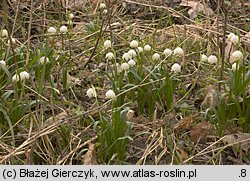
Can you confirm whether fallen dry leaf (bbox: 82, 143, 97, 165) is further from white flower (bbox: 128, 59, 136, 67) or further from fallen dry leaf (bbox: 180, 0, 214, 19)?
fallen dry leaf (bbox: 180, 0, 214, 19)

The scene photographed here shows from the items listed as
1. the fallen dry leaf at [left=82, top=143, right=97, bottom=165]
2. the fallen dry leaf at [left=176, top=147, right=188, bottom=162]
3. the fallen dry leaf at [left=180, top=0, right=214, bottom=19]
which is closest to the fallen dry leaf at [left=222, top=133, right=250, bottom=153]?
the fallen dry leaf at [left=176, top=147, right=188, bottom=162]

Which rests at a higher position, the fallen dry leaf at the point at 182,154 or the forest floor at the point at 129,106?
the forest floor at the point at 129,106

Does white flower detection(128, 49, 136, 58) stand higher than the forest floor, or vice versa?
white flower detection(128, 49, 136, 58)

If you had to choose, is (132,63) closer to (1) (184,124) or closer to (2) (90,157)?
(1) (184,124)

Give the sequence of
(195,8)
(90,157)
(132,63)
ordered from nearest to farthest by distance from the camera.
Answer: (90,157), (132,63), (195,8)

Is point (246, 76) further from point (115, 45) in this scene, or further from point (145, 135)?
point (115, 45)

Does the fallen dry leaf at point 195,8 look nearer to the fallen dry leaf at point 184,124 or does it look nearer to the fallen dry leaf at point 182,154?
the fallen dry leaf at point 184,124

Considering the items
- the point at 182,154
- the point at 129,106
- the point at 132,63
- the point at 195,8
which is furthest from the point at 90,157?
the point at 195,8

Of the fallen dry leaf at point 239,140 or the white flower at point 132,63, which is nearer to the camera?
the fallen dry leaf at point 239,140

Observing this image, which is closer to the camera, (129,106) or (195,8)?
(129,106)

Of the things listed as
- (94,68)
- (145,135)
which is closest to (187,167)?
(145,135)

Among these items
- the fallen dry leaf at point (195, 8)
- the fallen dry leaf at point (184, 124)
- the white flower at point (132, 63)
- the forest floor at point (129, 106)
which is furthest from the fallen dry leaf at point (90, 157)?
the fallen dry leaf at point (195, 8)

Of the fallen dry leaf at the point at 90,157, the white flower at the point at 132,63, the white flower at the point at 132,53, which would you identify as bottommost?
the fallen dry leaf at the point at 90,157

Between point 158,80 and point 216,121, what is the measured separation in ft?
1.27
